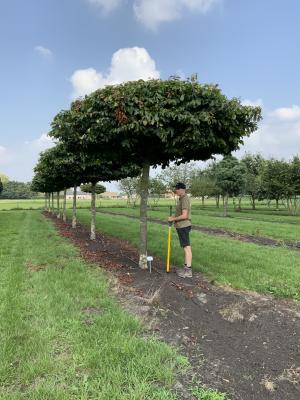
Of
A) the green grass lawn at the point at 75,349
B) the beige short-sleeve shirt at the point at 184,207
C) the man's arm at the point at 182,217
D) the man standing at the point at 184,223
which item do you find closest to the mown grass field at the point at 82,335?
the green grass lawn at the point at 75,349

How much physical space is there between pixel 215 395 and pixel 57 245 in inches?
416

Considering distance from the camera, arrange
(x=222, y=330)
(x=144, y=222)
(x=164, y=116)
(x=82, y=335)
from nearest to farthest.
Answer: (x=82, y=335), (x=222, y=330), (x=164, y=116), (x=144, y=222)

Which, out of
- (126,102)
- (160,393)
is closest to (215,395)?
(160,393)

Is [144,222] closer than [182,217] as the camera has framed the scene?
No

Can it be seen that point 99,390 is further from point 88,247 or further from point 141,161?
point 88,247

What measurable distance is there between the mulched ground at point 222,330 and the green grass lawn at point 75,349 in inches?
12.2

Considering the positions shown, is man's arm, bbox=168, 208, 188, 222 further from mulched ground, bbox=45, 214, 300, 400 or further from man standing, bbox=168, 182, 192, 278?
mulched ground, bbox=45, 214, 300, 400

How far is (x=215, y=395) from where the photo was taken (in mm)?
3391

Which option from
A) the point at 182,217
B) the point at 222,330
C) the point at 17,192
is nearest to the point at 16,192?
the point at 17,192

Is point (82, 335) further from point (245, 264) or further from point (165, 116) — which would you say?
point (245, 264)

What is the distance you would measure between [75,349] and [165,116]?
4451 millimetres

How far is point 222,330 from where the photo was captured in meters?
5.04

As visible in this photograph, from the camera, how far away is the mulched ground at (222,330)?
3.72 m

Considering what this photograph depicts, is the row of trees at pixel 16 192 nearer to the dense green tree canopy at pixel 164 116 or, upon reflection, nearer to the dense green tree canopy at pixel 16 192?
the dense green tree canopy at pixel 16 192
